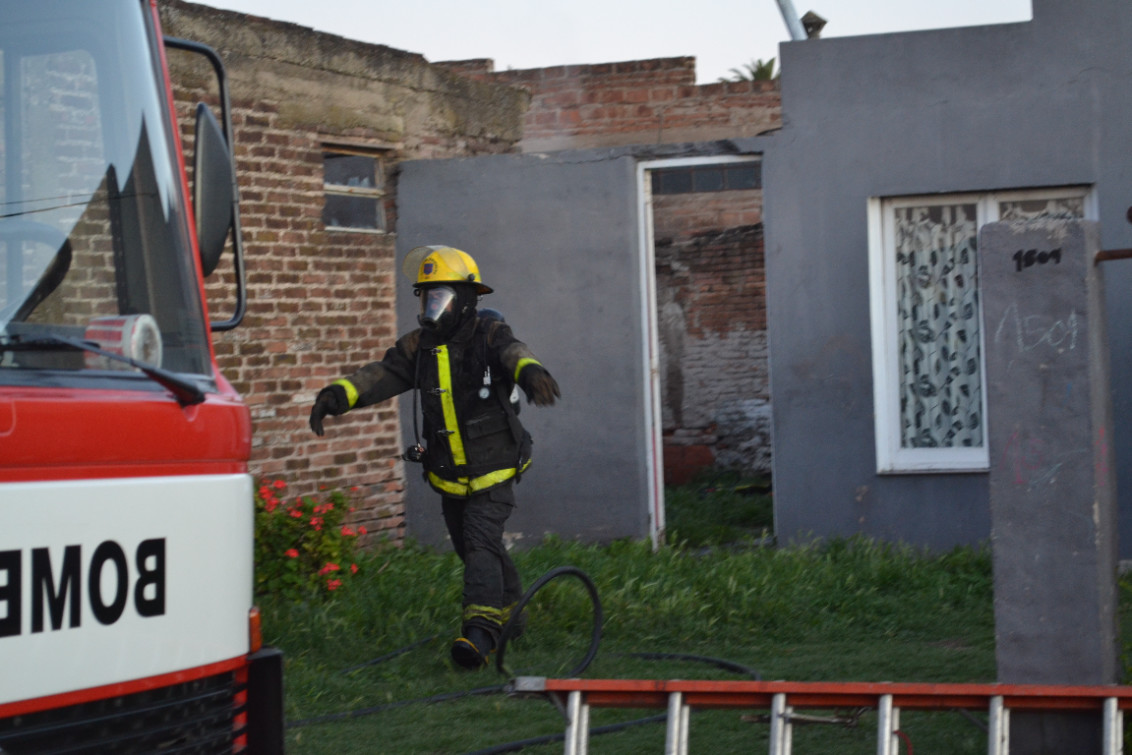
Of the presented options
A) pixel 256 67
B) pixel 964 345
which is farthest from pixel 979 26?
pixel 256 67

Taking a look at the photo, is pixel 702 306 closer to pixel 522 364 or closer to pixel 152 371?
pixel 522 364

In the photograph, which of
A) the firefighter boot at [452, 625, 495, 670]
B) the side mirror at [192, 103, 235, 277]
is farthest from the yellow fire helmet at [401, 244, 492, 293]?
the side mirror at [192, 103, 235, 277]

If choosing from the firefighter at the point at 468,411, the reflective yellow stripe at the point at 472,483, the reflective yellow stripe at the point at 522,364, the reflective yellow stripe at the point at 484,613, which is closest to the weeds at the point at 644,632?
the reflective yellow stripe at the point at 484,613

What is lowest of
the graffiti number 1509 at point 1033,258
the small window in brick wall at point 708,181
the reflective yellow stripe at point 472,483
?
the reflective yellow stripe at point 472,483

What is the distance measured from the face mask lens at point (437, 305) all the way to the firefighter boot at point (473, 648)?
4.65 feet

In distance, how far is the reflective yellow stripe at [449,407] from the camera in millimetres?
6137

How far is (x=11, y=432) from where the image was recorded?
249 cm

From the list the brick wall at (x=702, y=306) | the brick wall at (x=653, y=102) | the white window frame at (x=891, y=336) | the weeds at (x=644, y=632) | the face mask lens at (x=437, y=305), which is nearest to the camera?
the weeds at (x=644, y=632)

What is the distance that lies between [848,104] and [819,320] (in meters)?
1.43

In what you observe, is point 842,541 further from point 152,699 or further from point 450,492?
point 152,699

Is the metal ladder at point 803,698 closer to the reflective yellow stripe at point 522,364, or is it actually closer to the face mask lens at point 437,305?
the reflective yellow stripe at point 522,364

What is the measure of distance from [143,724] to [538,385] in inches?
122

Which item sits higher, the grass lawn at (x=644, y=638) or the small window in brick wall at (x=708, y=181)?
the small window in brick wall at (x=708, y=181)

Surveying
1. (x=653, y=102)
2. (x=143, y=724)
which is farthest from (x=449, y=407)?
(x=653, y=102)
